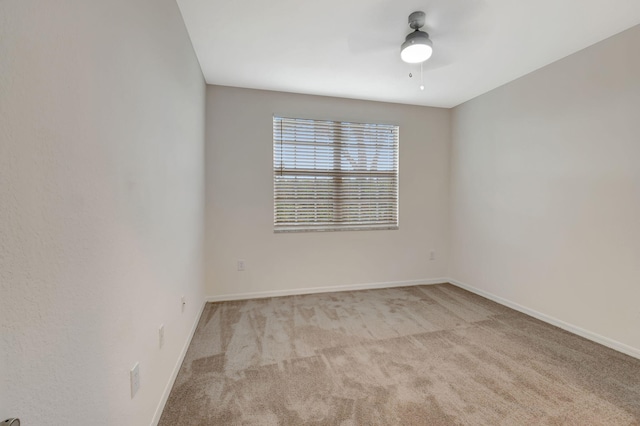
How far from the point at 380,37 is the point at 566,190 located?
7.18 ft

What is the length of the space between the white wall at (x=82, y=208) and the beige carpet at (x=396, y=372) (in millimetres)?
534

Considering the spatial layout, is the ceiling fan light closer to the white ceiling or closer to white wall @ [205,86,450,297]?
the white ceiling

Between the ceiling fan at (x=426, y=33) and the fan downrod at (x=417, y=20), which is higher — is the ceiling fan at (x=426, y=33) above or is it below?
above

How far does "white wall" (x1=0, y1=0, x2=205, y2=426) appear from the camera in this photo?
0.58 meters

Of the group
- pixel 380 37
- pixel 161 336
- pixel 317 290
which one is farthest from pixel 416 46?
pixel 317 290

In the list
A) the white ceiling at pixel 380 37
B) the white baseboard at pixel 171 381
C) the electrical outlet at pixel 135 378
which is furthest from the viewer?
the white ceiling at pixel 380 37

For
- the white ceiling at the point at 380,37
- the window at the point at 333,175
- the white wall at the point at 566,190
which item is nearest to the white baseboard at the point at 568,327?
the white wall at the point at 566,190

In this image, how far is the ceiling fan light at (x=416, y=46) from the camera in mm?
2047

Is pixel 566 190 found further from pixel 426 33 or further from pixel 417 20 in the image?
pixel 417 20

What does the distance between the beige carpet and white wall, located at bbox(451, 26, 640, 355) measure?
36cm

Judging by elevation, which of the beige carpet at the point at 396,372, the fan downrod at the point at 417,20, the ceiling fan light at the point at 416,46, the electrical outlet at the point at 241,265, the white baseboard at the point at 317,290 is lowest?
the beige carpet at the point at 396,372

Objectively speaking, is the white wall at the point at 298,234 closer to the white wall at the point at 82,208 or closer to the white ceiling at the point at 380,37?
the white ceiling at the point at 380,37

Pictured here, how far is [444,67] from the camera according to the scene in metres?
2.68

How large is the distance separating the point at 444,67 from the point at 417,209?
182 centimetres
